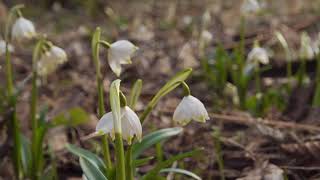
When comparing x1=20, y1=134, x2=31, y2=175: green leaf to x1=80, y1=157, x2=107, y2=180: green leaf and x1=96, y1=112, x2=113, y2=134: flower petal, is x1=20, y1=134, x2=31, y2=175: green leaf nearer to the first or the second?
x1=80, y1=157, x2=107, y2=180: green leaf

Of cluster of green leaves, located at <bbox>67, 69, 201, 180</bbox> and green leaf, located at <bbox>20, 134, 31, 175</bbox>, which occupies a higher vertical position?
cluster of green leaves, located at <bbox>67, 69, 201, 180</bbox>

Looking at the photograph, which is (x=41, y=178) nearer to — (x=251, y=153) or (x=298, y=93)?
(x=251, y=153)

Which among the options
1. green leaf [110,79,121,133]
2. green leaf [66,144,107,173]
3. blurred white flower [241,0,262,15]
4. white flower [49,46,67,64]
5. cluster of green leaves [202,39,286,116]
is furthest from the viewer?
blurred white flower [241,0,262,15]

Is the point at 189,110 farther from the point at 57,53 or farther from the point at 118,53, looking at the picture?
the point at 57,53

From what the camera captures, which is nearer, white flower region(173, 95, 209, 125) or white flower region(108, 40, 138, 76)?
white flower region(173, 95, 209, 125)

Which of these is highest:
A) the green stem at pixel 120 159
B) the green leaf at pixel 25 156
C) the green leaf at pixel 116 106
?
the green leaf at pixel 116 106

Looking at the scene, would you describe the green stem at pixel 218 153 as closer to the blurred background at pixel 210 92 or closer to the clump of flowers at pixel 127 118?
the blurred background at pixel 210 92

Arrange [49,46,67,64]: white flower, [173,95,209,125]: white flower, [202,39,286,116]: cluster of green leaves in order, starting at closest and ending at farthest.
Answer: [173,95,209,125]: white flower < [49,46,67,64]: white flower < [202,39,286,116]: cluster of green leaves

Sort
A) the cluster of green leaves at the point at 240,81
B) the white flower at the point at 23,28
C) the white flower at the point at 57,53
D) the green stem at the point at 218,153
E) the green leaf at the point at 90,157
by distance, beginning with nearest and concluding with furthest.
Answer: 1. the green leaf at the point at 90,157
2. the green stem at the point at 218,153
3. the white flower at the point at 57,53
4. the white flower at the point at 23,28
5. the cluster of green leaves at the point at 240,81

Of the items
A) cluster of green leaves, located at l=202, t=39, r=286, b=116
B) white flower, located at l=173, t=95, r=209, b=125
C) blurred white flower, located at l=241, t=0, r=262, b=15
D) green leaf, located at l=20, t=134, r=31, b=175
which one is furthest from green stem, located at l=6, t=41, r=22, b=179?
blurred white flower, located at l=241, t=0, r=262, b=15

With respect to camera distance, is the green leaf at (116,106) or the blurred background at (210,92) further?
the blurred background at (210,92)

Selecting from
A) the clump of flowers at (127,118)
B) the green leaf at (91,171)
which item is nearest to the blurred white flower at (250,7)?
the clump of flowers at (127,118)
